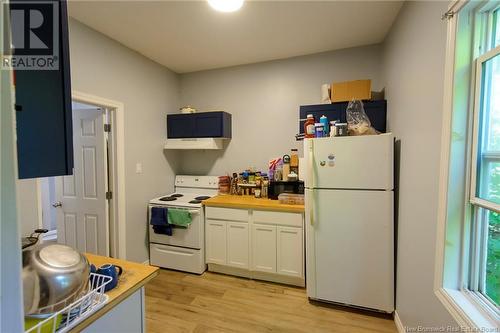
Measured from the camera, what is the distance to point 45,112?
0.77 metres

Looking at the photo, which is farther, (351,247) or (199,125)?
(199,125)

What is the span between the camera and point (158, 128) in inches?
127

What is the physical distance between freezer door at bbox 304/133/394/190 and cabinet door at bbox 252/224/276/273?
0.76m

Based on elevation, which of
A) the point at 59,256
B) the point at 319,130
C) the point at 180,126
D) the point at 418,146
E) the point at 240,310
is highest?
the point at 180,126

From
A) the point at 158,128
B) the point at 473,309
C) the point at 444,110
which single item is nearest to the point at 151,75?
the point at 158,128

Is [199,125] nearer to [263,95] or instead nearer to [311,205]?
[263,95]

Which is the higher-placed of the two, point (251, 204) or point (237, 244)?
point (251, 204)

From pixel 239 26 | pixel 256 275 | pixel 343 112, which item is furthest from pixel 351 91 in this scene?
pixel 256 275

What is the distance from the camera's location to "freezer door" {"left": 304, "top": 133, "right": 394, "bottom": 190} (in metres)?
2.00

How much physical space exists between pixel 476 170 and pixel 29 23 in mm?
1852

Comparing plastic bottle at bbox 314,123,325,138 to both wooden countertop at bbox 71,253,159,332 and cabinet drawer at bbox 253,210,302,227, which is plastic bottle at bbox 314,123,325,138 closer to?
cabinet drawer at bbox 253,210,302,227

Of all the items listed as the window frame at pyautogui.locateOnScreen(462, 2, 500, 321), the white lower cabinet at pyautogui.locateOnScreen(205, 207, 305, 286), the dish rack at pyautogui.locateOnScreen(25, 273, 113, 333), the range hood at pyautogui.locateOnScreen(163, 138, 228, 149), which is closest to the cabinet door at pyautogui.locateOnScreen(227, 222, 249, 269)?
the white lower cabinet at pyautogui.locateOnScreen(205, 207, 305, 286)

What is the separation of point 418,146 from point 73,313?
2.01m

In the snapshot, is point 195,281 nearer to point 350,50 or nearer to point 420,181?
point 420,181
